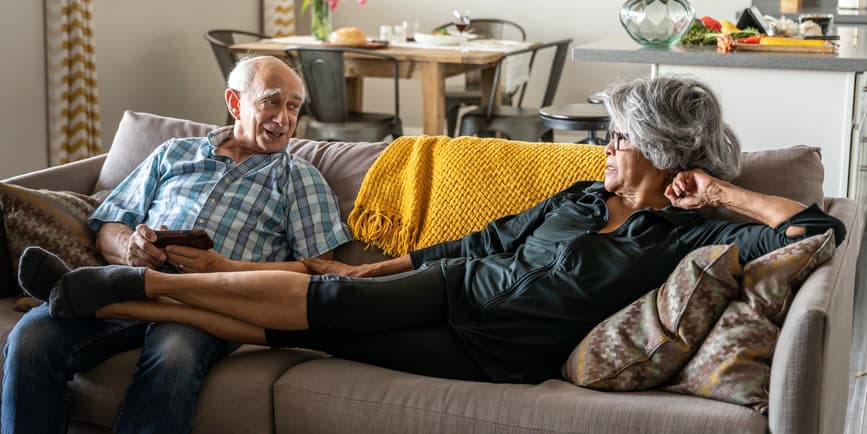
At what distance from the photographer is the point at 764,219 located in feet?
7.13

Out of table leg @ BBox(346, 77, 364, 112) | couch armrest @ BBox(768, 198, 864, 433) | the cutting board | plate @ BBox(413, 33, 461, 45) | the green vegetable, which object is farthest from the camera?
table leg @ BBox(346, 77, 364, 112)

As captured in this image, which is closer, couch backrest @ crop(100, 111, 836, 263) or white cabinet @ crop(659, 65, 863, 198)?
couch backrest @ crop(100, 111, 836, 263)

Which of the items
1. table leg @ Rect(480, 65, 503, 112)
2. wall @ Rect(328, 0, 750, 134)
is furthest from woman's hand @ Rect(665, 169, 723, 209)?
wall @ Rect(328, 0, 750, 134)

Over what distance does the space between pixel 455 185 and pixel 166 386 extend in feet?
2.95

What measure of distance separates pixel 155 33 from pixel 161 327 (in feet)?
12.4

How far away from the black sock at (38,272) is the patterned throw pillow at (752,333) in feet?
4.16

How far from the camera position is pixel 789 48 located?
3479 mm

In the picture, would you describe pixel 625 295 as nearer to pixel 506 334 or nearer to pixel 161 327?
pixel 506 334

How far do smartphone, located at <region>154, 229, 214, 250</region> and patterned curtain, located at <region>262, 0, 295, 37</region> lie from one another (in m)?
4.38

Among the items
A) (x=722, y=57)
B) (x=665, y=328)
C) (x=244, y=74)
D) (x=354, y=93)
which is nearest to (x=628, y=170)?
(x=665, y=328)

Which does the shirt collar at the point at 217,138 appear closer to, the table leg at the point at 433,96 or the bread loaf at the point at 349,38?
the table leg at the point at 433,96

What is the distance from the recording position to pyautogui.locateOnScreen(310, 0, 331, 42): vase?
5.35m

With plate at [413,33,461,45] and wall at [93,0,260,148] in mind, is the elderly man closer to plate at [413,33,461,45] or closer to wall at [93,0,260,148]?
plate at [413,33,461,45]

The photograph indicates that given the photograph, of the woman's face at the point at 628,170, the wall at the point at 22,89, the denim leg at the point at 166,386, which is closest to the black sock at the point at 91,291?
the denim leg at the point at 166,386
